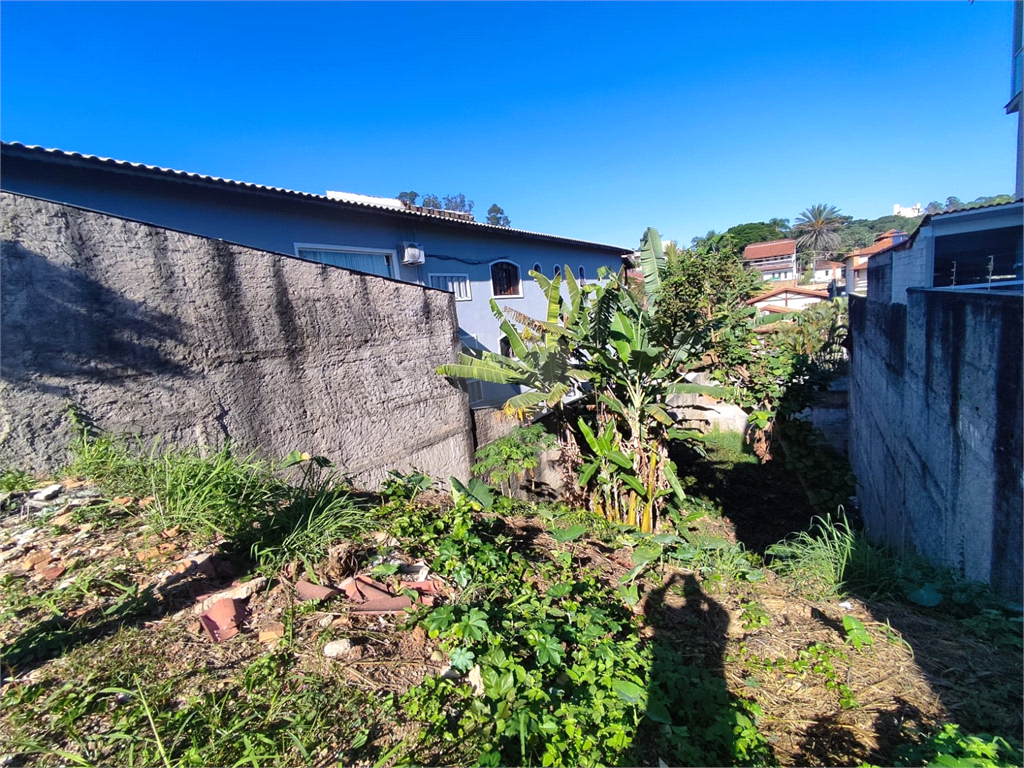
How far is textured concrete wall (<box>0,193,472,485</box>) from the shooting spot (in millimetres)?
3223

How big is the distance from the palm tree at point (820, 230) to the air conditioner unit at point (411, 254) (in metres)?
53.2

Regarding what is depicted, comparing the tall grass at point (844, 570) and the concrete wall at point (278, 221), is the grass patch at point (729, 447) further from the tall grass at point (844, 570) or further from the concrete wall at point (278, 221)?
the tall grass at point (844, 570)

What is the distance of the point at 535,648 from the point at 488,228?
1036 centimetres

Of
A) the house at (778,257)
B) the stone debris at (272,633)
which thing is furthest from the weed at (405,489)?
the house at (778,257)

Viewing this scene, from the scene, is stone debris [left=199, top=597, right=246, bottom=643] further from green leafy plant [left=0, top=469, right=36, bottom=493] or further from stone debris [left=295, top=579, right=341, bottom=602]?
green leafy plant [left=0, top=469, right=36, bottom=493]

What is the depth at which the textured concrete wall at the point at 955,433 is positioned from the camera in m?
2.53

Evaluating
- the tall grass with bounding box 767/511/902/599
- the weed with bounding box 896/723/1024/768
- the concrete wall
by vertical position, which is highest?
the concrete wall

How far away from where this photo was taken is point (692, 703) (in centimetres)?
214

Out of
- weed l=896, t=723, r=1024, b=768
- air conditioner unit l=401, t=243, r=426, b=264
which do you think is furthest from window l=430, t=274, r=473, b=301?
weed l=896, t=723, r=1024, b=768

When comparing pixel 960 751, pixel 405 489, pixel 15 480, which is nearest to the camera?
pixel 960 751

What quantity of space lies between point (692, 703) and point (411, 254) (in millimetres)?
8525

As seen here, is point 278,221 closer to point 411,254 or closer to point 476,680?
point 411,254

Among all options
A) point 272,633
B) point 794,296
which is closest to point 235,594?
point 272,633

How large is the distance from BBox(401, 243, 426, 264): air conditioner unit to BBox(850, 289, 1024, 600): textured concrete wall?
7.68 meters
